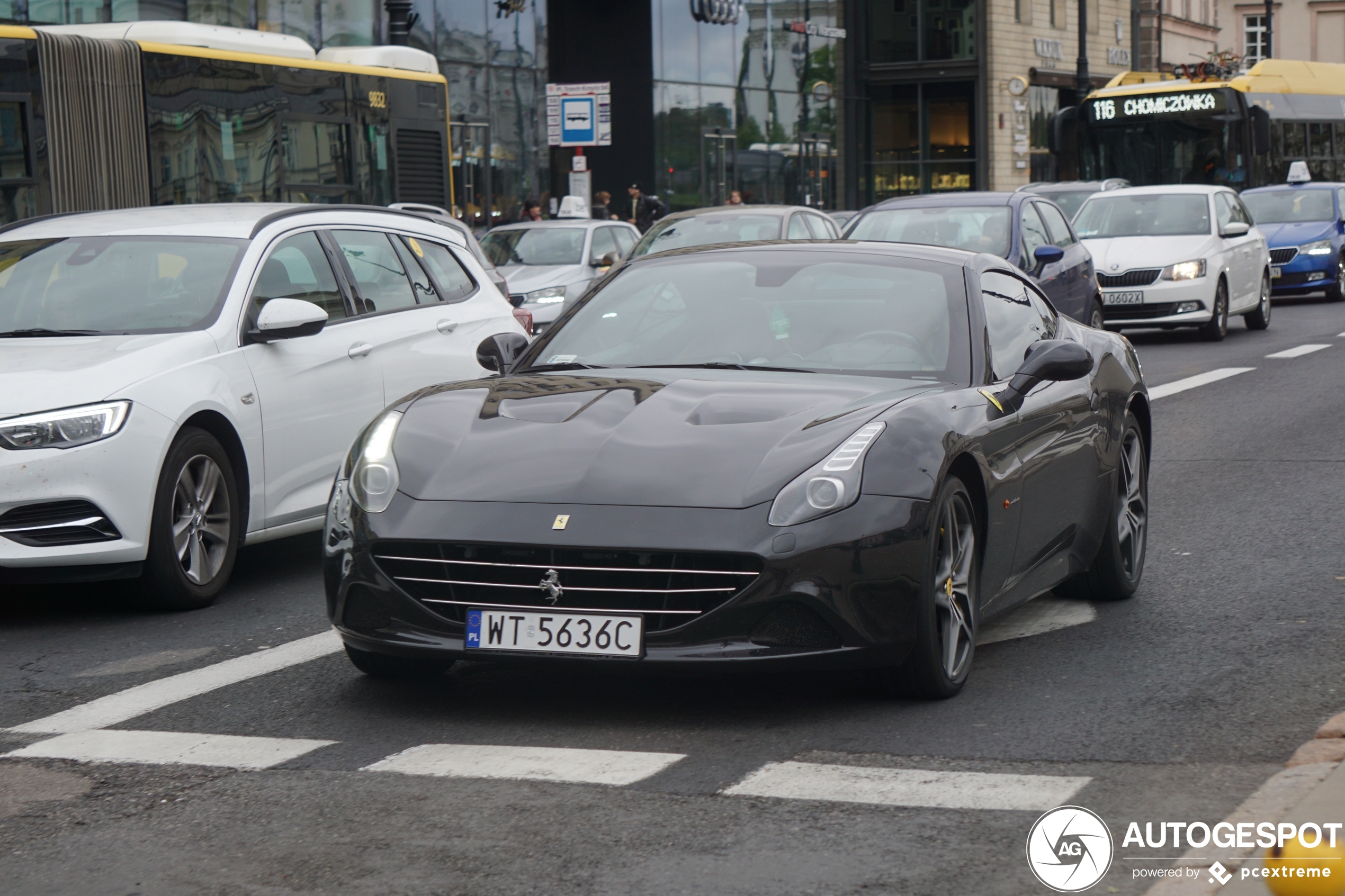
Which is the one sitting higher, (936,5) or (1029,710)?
(936,5)

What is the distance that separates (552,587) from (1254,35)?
8093cm

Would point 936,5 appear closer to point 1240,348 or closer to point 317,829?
point 1240,348

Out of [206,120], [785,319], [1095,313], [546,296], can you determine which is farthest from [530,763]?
[546,296]

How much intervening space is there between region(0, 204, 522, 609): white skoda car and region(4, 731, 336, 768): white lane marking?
68.9 inches

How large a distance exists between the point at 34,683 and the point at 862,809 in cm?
303

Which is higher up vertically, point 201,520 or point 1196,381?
point 201,520

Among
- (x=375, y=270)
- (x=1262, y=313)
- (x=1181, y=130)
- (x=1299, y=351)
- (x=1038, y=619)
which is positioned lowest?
(x=1299, y=351)

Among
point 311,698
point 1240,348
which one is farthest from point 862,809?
point 1240,348

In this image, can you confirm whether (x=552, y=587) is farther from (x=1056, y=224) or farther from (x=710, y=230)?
(x=710, y=230)

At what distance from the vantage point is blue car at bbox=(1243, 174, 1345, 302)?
90.5 feet

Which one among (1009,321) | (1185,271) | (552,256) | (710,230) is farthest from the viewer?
(552,256)

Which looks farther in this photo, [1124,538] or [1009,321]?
[1124,538]

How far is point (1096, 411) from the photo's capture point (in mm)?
6938

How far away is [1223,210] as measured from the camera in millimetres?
21656
